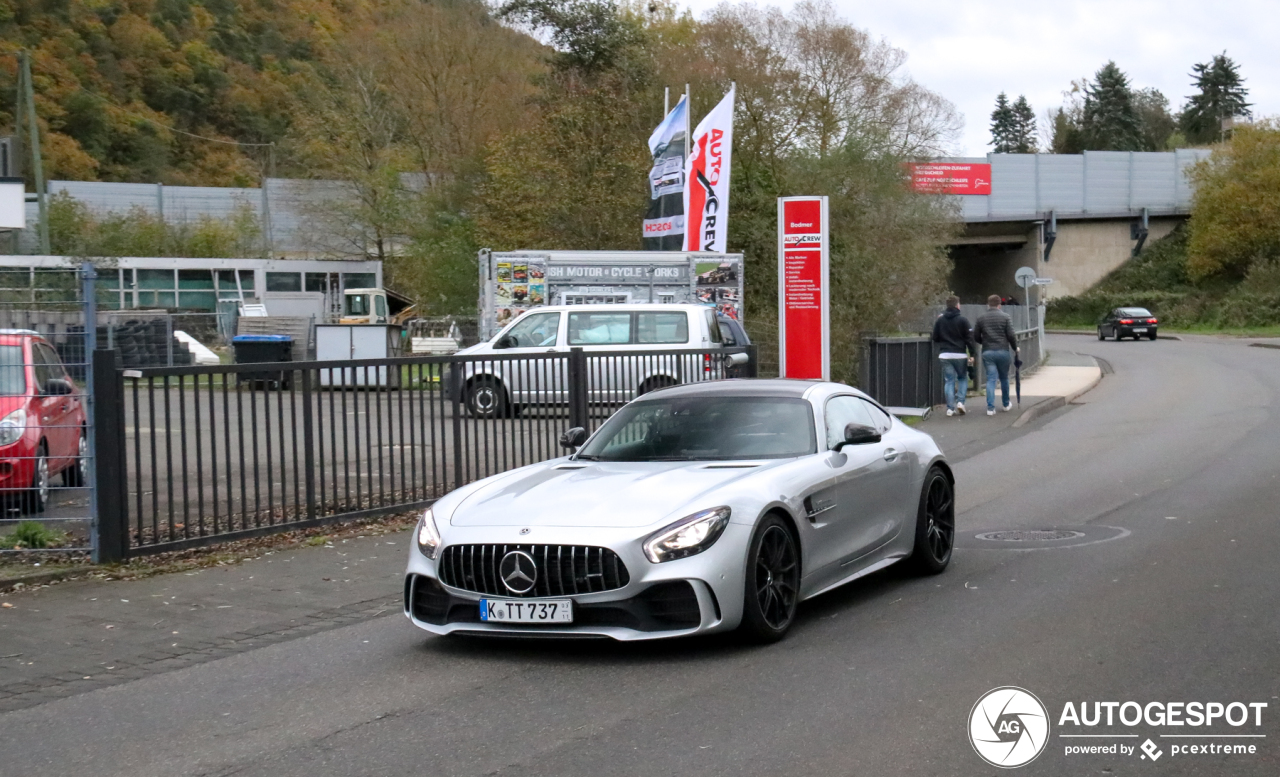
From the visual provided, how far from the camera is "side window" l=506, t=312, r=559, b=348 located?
21.3m

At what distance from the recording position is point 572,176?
36188 mm

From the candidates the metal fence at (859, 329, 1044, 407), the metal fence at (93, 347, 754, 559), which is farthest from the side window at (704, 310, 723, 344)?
the metal fence at (93, 347, 754, 559)

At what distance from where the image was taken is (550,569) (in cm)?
628

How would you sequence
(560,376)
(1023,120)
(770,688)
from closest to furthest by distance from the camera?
1. (770,688)
2. (560,376)
3. (1023,120)

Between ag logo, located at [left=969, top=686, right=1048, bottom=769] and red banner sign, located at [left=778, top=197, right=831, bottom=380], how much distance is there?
1268cm

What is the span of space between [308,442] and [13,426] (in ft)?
7.01

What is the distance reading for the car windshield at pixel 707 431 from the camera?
755 centimetres

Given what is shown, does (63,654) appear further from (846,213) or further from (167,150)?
(167,150)

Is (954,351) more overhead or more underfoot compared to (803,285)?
more underfoot

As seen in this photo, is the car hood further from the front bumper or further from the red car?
the red car

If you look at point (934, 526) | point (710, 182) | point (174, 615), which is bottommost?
point (174, 615)

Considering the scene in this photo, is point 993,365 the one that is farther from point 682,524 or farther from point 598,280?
point 682,524

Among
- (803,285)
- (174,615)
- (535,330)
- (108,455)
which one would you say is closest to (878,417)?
(174,615)

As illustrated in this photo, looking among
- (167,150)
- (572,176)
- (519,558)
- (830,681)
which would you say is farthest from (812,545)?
(167,150)
